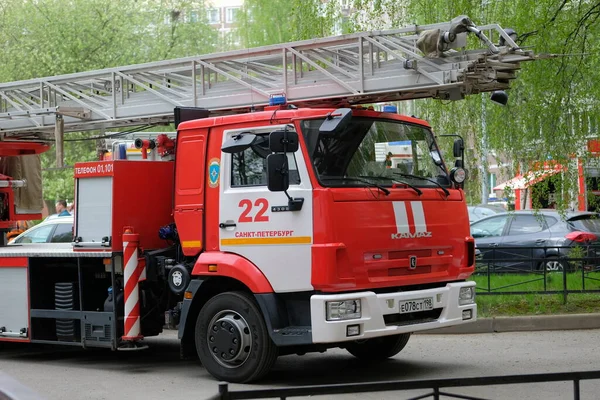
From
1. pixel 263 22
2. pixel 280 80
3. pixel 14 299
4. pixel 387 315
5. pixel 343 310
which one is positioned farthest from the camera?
pixel 263 22

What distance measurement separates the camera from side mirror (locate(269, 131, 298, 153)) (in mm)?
8609

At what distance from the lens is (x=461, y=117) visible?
1686 cm

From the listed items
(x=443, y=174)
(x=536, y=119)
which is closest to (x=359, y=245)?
(x=443, y=174)

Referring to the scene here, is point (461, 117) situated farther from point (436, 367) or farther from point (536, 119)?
point (436, 367)

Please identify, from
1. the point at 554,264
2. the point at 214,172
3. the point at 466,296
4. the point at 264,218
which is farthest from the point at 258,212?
the point at 554,264

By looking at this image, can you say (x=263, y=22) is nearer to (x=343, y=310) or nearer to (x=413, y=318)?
(x=413, y=318)

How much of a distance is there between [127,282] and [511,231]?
471 inches

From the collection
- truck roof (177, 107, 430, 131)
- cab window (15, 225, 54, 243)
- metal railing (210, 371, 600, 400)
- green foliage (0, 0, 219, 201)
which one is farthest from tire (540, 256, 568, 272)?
green foliage (0, 0, 219, 201)

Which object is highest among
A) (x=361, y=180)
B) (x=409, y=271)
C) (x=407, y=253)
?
(x=361, y=180)

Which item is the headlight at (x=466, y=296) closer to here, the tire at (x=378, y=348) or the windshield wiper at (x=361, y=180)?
the tire at (x=378, y=348)

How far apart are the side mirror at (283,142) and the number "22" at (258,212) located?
590 mm

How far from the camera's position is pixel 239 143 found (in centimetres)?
898

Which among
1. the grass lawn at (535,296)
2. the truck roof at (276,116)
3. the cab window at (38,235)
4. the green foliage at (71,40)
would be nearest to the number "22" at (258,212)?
the truck roof at (276,116)

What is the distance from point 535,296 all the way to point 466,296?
460 cm
